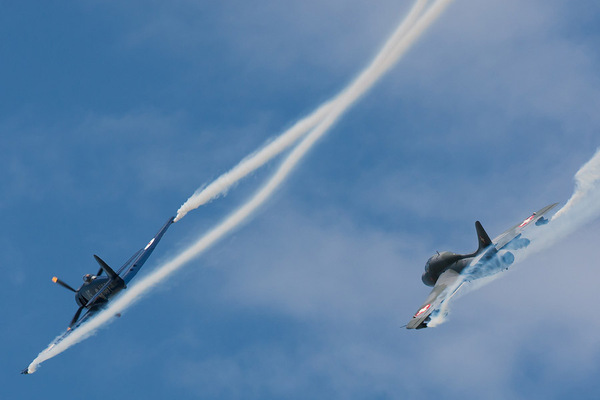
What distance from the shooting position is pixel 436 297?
7644 cm

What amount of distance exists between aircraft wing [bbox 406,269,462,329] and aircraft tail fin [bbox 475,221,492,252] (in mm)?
3678

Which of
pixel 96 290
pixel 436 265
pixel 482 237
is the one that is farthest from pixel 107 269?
pixel 482 237

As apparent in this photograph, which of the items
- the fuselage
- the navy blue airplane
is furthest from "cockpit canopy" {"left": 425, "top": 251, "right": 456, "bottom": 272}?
the navy blue airplane

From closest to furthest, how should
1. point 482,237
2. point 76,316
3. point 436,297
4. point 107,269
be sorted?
point 436,297, point 482,237, point 107,269, point 76,316

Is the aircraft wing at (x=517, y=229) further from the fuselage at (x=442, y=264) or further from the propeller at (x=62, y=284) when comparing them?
the propeller at (x=62, y=284)

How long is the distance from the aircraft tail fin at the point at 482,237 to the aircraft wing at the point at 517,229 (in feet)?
2.77

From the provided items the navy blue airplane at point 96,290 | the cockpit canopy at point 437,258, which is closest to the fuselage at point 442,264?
the cockpit canopy at point 437,258

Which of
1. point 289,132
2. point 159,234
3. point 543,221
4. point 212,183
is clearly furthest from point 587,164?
point 159,234

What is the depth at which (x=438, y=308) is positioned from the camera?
2867 inches

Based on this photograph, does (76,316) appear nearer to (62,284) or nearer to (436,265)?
(62,284)

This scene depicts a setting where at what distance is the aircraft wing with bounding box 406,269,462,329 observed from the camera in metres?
70.0

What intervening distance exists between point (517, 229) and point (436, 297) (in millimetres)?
10907

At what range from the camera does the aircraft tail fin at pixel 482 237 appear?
78188mm

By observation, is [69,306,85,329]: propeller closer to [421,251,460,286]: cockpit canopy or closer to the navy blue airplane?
the navy blue airplane
